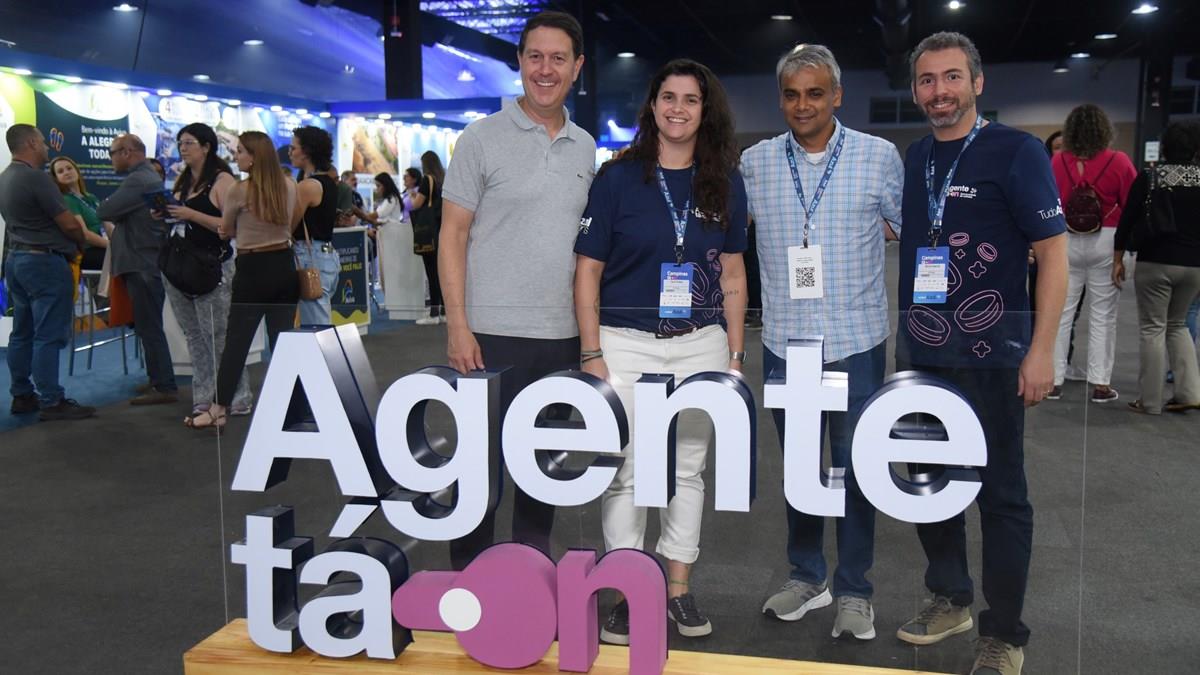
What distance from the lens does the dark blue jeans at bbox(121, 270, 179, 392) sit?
5.06 m

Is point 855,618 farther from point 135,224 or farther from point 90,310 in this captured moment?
point 90,310

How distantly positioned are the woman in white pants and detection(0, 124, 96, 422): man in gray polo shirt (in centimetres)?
382

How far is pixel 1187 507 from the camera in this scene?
3.25 m

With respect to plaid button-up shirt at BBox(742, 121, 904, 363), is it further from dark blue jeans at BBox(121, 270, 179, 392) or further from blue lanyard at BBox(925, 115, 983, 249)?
dark blue jeans at BBox(121, 270, 179, 392)

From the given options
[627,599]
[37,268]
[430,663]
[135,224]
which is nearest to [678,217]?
[627,599]

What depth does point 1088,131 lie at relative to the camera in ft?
15.1

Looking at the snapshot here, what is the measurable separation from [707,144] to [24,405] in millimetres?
4401

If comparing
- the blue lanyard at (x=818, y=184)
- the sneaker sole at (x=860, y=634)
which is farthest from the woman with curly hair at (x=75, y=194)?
the sneaker sole at (x=860, y=634)

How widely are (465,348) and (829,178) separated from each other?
914mm

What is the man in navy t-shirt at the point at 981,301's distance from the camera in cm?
175

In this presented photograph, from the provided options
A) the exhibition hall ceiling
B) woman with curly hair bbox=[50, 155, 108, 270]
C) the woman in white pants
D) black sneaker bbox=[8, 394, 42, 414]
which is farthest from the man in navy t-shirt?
the exhibition hall ceiling

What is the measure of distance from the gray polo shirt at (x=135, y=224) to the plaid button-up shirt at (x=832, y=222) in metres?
3.84

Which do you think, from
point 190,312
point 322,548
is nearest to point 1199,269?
point 322,548

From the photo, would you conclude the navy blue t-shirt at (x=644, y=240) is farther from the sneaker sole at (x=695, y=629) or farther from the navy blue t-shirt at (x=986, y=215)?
the sneaker sole at (x=695, y=629)
